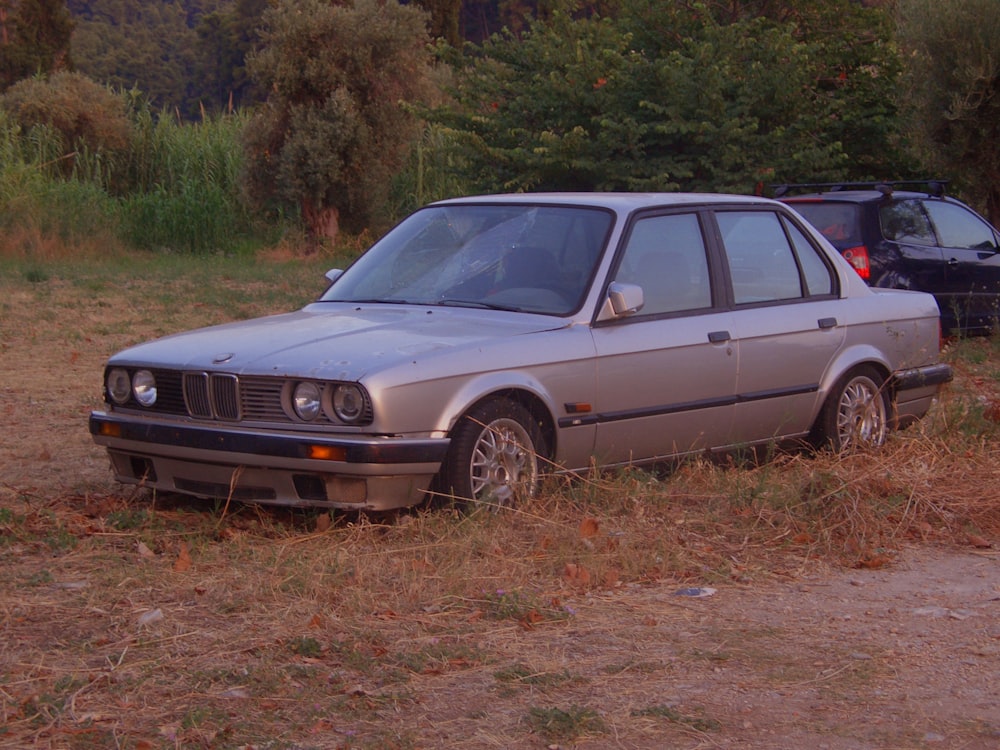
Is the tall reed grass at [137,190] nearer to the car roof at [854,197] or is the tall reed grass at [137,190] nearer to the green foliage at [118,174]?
the green foliage at [118,174]

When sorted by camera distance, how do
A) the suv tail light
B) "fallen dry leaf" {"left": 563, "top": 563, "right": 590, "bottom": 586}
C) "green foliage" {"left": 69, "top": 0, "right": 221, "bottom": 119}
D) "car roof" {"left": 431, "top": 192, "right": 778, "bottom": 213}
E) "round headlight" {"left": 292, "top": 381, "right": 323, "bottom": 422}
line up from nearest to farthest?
"fallen dry leaf" {"left": 563, "top": 563, "right": 590, "bottom": 586} < "round headlight" {"left": 292, "top": 381, "right": 323, "bottom": 422} < "car roof" {"left": 431, "top": 192, "right": 778, "bottom": 213} < the suv tail light < "green foliage" {"left": 69, "top": 0, "right": 221, "bottom": 119}

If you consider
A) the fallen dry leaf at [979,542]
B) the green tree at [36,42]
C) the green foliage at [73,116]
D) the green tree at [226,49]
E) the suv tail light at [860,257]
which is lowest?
the fallen dry leaf at [979,542]

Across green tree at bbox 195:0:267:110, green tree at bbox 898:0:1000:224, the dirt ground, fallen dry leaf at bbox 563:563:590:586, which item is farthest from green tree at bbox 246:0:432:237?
green tree at bbox 195:0:267:110

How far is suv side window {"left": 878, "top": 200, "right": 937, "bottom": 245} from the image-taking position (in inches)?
454

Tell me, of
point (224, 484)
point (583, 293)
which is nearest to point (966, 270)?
point (583, 293)

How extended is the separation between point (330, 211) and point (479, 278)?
16.6 m

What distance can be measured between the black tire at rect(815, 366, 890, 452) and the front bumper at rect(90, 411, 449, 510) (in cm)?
254

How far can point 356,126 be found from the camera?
2167 cm

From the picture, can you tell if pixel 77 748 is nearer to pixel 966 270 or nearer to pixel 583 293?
pixel 583 293

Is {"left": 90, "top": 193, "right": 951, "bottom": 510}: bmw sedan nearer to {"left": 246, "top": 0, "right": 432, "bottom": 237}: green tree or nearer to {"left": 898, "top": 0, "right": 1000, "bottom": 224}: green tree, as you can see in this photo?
{"left": 898, "top": 0, "right": 1000, "bottom": 224}: green tree

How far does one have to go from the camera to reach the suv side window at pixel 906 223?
11.5 m

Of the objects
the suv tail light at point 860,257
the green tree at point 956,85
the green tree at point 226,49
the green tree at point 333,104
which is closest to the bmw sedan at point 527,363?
the suv tail light at point 860,257

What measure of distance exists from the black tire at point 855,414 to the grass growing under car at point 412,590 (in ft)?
0.41

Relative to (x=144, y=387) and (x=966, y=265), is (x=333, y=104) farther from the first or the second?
(x=144, y=387)
